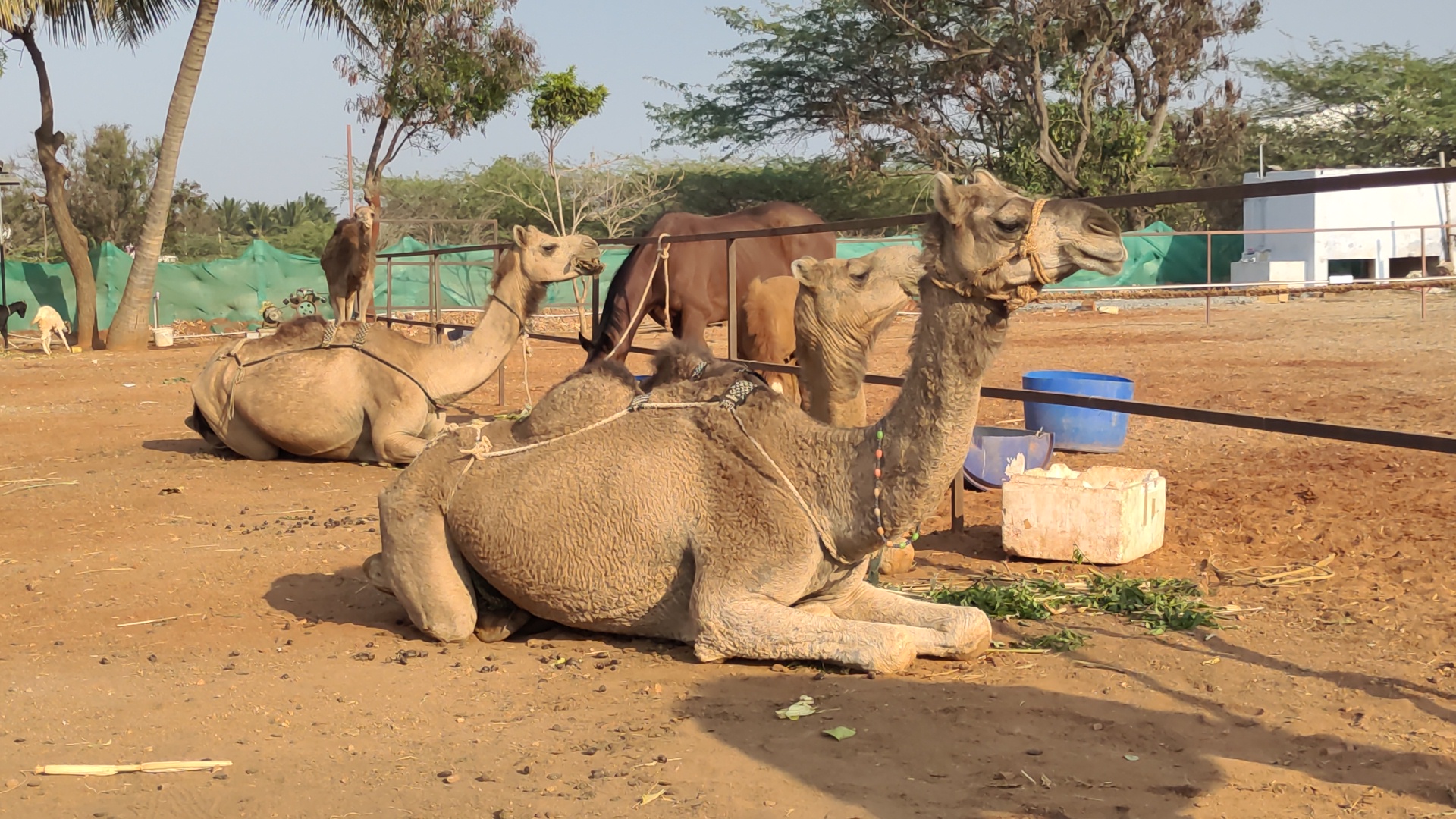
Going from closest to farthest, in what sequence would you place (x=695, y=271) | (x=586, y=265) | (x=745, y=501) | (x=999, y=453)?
1. (x=745, y=501)
2. (x=999, y=453)
3. (x=586, y=265)
4. (x=695, y=271)

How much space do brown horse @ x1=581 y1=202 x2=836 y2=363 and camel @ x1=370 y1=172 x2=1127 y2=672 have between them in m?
4.69

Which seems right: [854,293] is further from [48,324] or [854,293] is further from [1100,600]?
[48,324]

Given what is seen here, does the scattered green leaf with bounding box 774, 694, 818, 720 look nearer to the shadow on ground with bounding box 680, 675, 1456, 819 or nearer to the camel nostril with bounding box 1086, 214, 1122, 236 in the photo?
the shadow on ground with bounding box 680, 675, 1456, 819

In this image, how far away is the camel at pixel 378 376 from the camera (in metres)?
8.68

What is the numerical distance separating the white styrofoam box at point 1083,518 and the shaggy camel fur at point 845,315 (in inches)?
44.7

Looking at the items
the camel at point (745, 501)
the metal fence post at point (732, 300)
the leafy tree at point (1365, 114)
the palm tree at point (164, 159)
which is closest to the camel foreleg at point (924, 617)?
the camel at point (745, 501)

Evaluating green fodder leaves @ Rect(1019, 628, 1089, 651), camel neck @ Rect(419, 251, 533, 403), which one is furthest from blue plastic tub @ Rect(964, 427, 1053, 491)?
camel neck @ Rect(419, 251, 533, 403)

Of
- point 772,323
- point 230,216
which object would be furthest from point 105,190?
point 772,323

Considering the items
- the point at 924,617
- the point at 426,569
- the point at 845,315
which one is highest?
the point at 845,315

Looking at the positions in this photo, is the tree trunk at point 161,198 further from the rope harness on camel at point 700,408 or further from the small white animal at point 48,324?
the rope harness on camel at point 700,408

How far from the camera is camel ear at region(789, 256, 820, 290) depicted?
15.8ft

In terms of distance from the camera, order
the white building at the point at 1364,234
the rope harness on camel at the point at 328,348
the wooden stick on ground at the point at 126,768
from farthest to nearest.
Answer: the white building at the point at 1364,234, the rope harness on camel at the point at 328,348, the wooden stick on ground at the point at 126,768

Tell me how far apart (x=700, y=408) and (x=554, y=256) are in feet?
14.1

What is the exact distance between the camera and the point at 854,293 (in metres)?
Answer: 4.80
